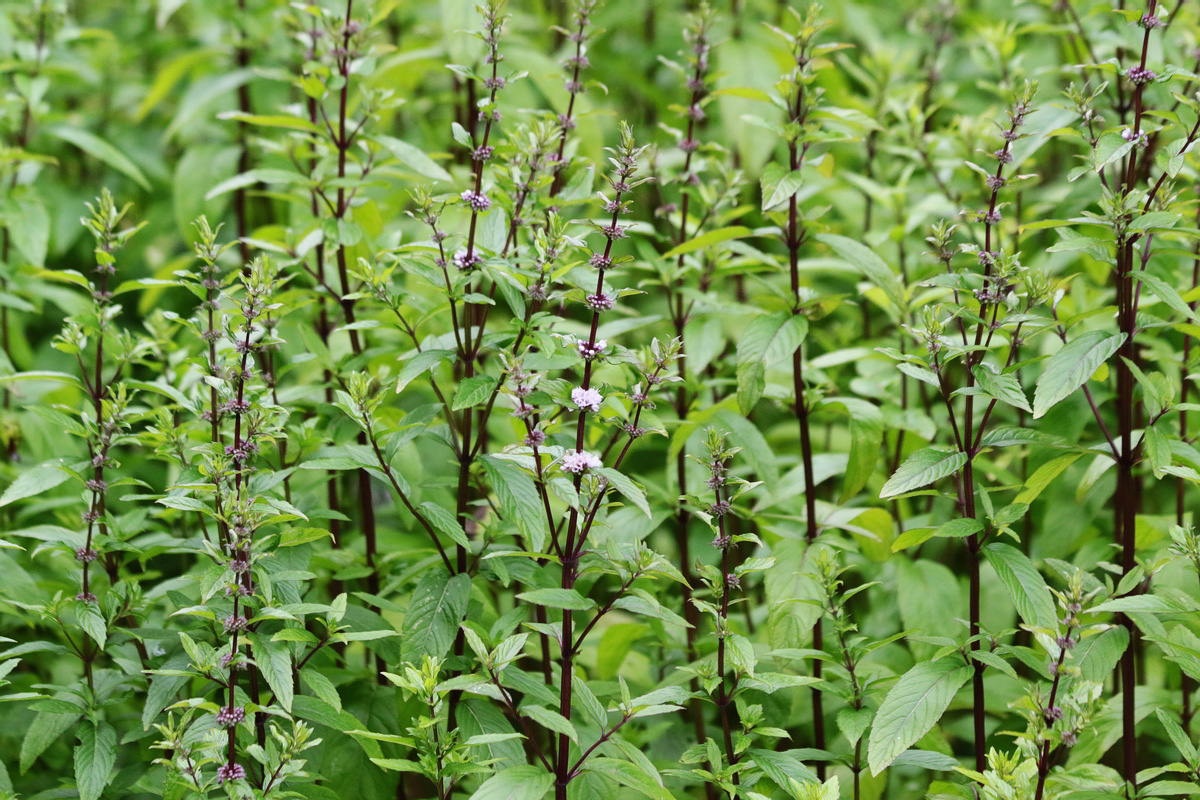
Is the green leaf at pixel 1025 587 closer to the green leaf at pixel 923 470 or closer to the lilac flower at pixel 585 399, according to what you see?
the green leaf at pixel 923 470

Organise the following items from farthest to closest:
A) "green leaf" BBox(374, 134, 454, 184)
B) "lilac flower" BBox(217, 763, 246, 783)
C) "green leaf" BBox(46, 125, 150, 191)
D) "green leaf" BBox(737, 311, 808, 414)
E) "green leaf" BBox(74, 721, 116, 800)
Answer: "green leaf" BBox(46, 125, 150, 191) → "green leaf" BBox(374, 134, 454, 184) → "green leaf" BBox(737, 311, 808, 414) → "green leaf" BBox(74, 721, 116, 800) → "lilac flower" BBox(217, 763, 246, 783)

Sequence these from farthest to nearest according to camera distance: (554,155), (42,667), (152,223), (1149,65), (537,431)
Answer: (152,223)
(42,667)
(1149,65)
(554,155)
(537,431)

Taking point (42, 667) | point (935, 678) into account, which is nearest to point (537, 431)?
point (935, 678)

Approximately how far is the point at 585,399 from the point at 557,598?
309 millimetres

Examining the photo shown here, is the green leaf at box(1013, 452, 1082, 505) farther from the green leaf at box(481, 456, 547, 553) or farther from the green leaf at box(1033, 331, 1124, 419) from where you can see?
the green leaf at box(481, 456, 547, 553)

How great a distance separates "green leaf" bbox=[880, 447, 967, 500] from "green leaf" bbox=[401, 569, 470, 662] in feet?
2.43

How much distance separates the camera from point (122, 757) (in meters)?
2.41

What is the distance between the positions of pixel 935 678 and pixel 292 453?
1285 millimetres

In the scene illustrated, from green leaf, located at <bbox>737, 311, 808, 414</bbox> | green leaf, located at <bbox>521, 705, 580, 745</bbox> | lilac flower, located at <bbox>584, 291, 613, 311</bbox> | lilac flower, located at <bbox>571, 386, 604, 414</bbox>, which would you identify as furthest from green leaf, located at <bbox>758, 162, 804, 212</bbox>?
green leaf, located at <bbox>521, 705, 580, 745</bbox>

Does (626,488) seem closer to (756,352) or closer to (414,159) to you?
(756,352)

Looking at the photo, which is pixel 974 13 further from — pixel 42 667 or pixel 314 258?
pixel 42 667

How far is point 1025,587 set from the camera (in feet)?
5.49

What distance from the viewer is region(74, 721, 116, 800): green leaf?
67.0 inches

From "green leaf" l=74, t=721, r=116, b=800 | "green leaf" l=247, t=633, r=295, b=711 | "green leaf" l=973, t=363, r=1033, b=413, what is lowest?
"green leaf" l=74, t=721, r=116, b=800
